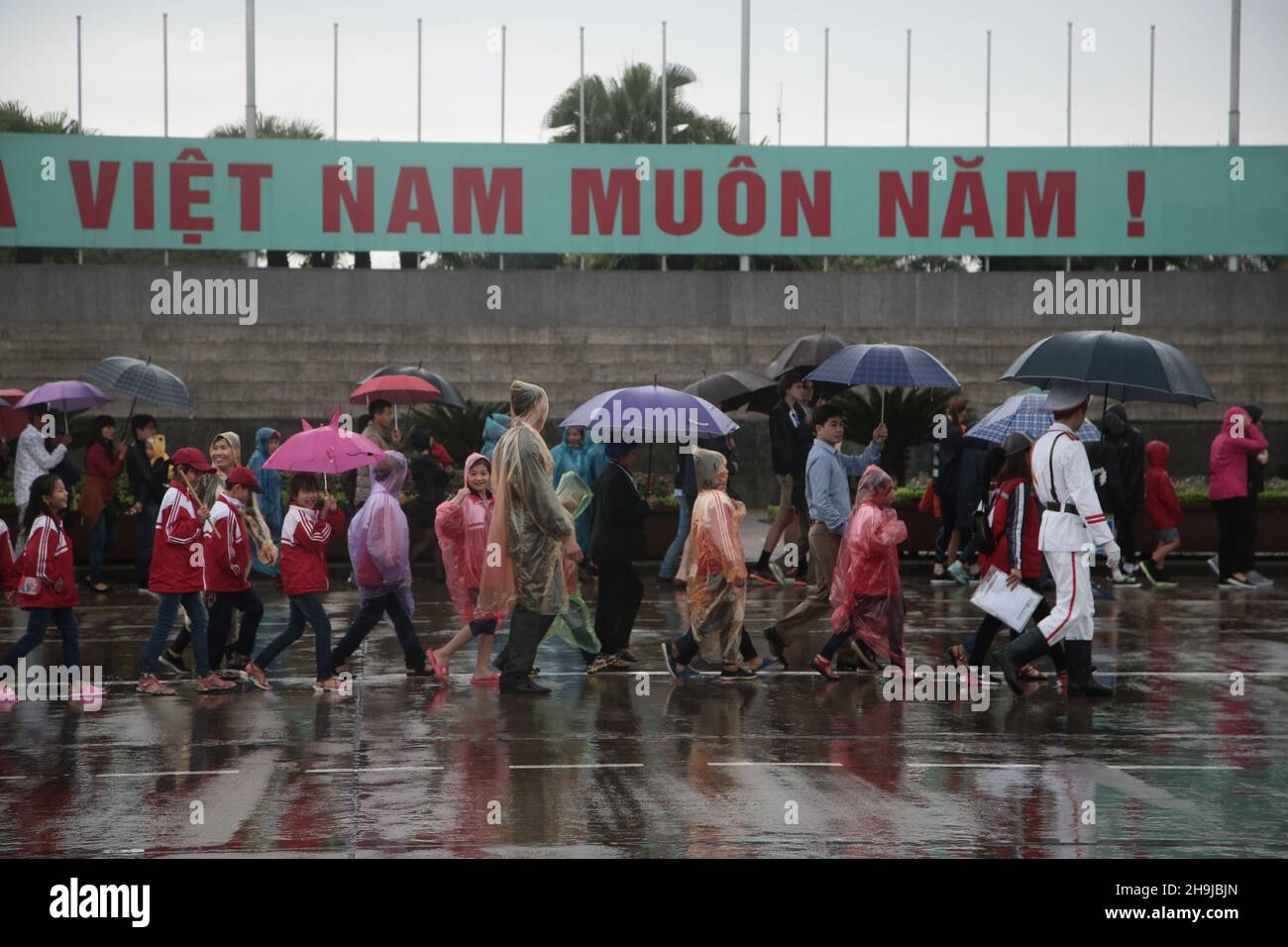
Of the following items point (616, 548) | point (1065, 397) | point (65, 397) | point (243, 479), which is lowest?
point (616, 548)

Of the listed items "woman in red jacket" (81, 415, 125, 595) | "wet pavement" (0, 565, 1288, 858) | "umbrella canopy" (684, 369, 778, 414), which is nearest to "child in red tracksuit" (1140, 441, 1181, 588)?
"umbrella canopy" (684, 369, 778, 414)

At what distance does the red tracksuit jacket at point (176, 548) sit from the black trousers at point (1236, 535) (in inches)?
431

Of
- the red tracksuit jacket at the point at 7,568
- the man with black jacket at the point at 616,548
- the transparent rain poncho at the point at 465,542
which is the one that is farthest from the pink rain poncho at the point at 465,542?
the red tracksuit jacket at the point at 7,568

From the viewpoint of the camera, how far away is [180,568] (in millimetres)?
9766

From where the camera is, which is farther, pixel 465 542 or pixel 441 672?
pixel 465 542

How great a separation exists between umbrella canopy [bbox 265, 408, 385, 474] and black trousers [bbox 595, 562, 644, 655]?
6.00ft

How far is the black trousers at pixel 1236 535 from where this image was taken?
16141 mm

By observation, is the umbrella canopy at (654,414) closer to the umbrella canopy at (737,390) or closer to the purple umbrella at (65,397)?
the umbrella canopy at (737,390)

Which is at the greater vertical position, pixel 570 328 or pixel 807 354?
pixel 570 328

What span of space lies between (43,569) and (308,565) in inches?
65.3

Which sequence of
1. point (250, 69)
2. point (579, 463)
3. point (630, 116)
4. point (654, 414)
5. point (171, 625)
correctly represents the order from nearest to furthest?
point (171, 625) < point (654, 414) < point (579, 463) < point (250, 69) < point (630, 116)

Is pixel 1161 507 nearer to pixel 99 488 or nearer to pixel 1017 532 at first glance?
pixel 1017 532

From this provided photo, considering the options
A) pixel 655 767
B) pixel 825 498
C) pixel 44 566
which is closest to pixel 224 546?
pixel 44 566
